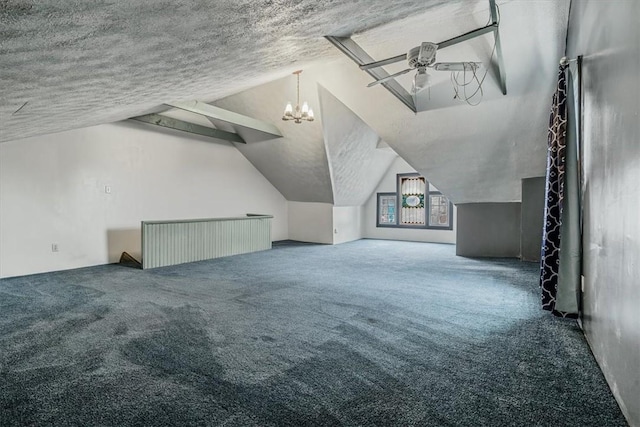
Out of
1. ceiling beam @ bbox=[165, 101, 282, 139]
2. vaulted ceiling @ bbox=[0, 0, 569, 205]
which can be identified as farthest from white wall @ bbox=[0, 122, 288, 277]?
ceiling beam @ bbox=[165, 101, 282, 139]

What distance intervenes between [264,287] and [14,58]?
11.8ft

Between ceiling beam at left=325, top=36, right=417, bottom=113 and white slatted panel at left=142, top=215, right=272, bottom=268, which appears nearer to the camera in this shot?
ceiling beam at left=325, top=36, right=417, bottom=113

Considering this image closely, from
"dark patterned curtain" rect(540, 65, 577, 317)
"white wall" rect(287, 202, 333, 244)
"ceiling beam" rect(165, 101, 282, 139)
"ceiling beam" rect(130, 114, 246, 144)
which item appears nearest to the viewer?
"dark patterned curtain" rect(540, 65, 577, 317)

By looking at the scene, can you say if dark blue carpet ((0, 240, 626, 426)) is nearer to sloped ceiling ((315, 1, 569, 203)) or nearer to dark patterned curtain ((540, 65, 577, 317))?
dark patterned curtain ((540, 65, 577, 317))

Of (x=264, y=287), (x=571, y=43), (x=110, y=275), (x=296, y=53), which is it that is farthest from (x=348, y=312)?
(x=110, y=275)

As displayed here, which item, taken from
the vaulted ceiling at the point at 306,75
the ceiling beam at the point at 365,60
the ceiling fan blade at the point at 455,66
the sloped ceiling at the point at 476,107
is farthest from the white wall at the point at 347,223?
the ceiling fan blade at the point at 455,66

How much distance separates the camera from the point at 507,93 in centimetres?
467

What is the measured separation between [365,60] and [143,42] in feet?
8.91

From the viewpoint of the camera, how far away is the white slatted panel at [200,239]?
601 centimetres

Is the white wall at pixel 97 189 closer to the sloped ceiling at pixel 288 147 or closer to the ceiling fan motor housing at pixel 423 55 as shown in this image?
the sloped ceiling at pixel 288 147

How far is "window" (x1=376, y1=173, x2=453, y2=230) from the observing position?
380 inches

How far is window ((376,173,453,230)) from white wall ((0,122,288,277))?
15.3 feet

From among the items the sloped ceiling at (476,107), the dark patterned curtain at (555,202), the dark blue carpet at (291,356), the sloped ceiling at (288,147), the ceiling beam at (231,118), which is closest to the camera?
the dark blue carpet at (291,356)

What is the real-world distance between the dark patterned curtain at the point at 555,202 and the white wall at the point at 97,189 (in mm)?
6731
